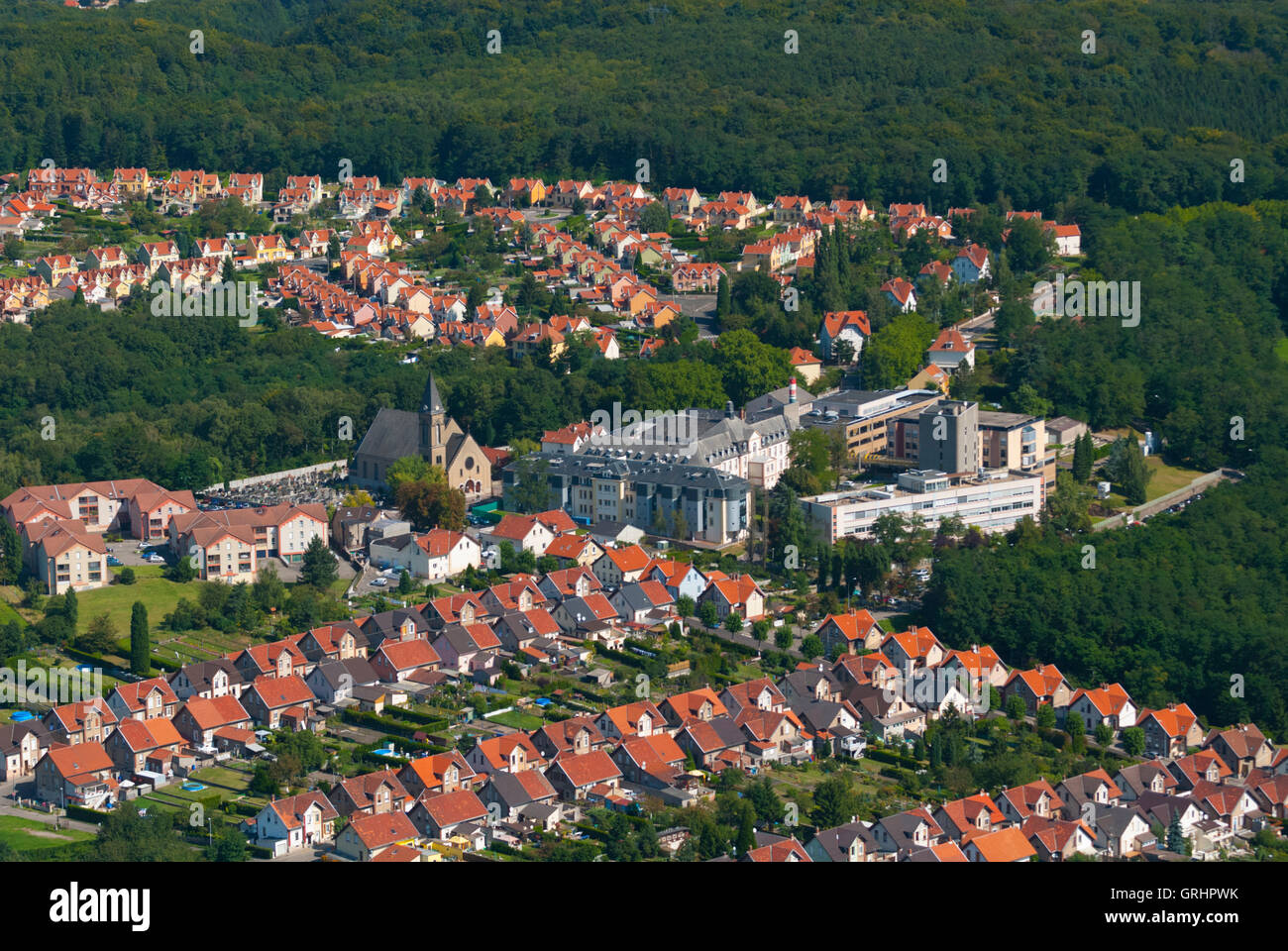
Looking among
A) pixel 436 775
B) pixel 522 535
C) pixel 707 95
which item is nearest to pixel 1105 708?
pixel 436 775

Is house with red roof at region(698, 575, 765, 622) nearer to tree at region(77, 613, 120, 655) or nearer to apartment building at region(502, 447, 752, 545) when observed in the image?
apartment building at region(502, 447, 752, 545)

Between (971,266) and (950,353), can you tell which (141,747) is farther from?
(971,266)

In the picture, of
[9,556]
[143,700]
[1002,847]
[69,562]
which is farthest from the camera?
[9,556]

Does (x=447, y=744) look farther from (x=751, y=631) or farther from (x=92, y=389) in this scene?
(x=92, y=389)

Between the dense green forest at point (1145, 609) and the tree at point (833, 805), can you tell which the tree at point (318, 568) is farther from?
the tree at point (833, 805)

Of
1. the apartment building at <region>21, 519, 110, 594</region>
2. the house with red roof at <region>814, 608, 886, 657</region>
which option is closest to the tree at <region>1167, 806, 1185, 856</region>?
the house with red roof at <region>814, 608, 886, 657</region>
